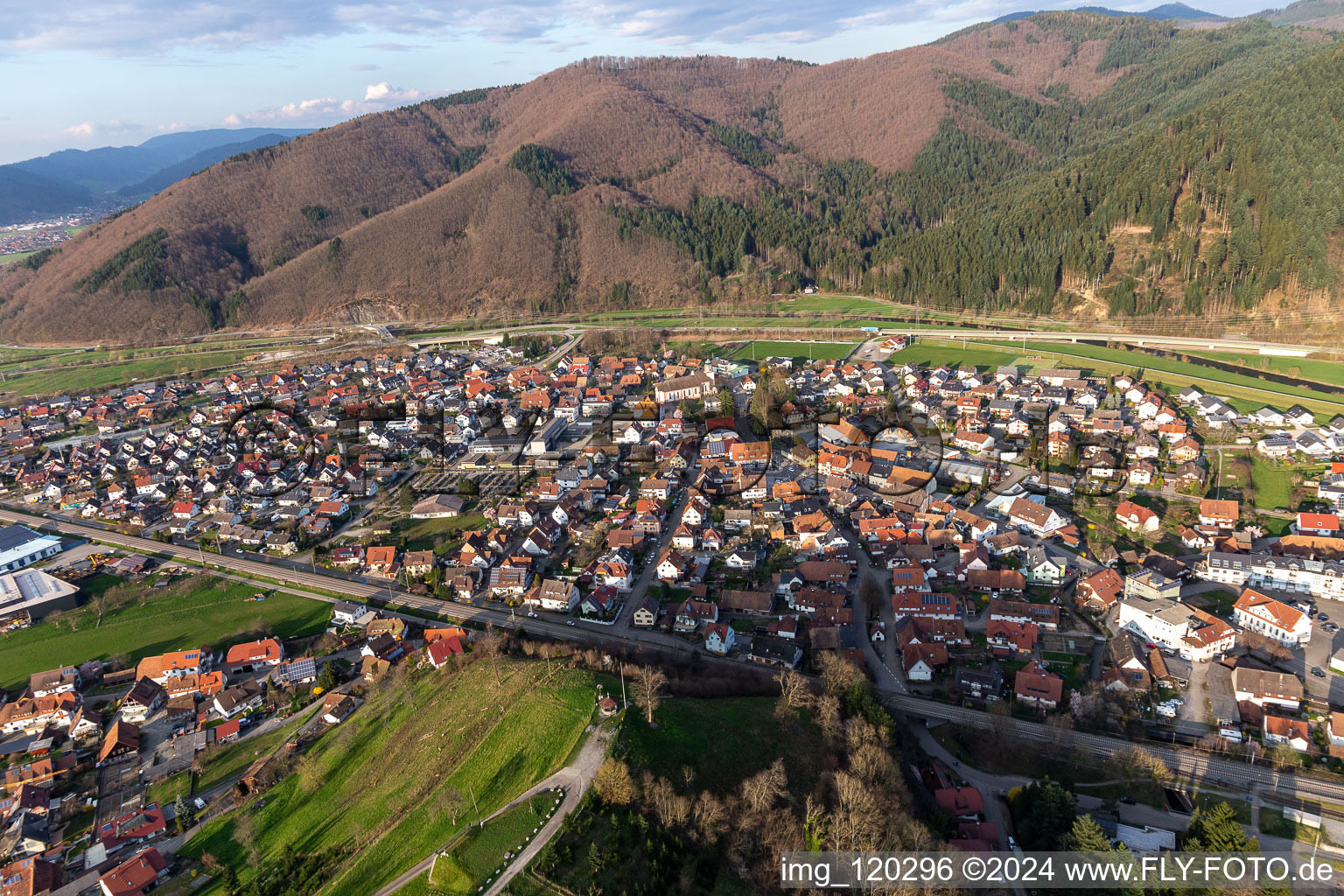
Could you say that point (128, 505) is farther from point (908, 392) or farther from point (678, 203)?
point (678, 203)

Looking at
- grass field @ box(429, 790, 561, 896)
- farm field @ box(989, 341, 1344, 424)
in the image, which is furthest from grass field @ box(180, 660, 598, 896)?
farm field @ box(989, 341, 1344, 424)

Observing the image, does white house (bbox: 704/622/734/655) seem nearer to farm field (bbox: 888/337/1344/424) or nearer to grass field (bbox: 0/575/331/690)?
grass field (bbox: 0/575/331/690)

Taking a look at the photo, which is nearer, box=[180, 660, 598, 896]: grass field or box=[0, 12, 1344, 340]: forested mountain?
box=[180, 660, 598, 896]: grass field

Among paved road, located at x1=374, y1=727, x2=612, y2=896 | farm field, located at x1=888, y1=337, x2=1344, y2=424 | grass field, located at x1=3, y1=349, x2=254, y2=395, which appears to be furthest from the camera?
grass field, located at x1=3, y1=349, x2=254, y2=395

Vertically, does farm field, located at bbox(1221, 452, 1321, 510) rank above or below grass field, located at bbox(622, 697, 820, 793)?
above

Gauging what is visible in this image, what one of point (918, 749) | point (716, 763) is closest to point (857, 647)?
point (918, 749)
